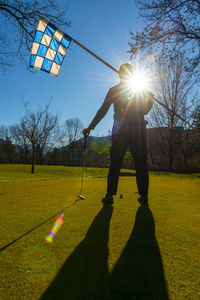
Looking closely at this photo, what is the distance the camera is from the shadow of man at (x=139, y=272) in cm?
82

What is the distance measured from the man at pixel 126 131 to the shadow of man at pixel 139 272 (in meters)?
1.28

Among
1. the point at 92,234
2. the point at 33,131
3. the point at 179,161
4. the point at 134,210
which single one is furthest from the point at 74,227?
the point at 179,161

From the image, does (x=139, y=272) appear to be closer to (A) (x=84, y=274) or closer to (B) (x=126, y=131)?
(A) (x=84, y=274)

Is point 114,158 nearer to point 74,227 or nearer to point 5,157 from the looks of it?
point 74,227

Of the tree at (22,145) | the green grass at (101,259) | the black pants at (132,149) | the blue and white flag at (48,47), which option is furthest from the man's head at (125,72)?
the tree at (22,145)

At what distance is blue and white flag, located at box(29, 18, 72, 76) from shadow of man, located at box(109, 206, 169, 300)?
487cm

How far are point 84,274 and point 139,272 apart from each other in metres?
0.30

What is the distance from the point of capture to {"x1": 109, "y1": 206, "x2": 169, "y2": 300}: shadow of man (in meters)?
0.82

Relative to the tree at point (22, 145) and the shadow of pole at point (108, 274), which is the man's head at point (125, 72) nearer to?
the shadow of pole at point (108, 274)

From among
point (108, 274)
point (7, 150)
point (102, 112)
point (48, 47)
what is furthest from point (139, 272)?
point (7, 150)

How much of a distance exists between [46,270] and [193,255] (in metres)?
0.93

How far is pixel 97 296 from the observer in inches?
31.4

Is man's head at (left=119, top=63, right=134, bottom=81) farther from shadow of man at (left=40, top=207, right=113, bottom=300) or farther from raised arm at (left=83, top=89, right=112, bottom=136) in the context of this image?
shadow of man at (left=40, top=207, right=113, bottom=300)

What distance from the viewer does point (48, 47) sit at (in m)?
4.66
